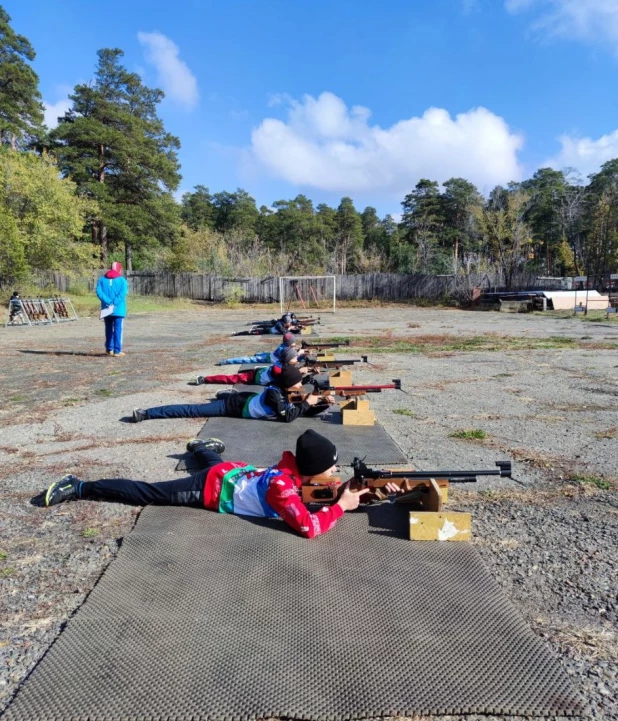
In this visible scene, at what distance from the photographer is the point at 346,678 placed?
7.59ft

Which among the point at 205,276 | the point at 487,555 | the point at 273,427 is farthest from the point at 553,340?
the point at 205,276

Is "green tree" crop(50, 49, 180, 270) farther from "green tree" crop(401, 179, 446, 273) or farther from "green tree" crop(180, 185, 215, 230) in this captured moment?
"green tree" crop(401, 179, 446, 273)

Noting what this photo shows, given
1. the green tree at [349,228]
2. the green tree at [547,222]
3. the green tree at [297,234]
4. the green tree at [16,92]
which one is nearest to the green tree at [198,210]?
the green tree at [297,234]

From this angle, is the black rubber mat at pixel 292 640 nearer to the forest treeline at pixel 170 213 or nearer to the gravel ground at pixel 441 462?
the gravel ground at pixel 441 462

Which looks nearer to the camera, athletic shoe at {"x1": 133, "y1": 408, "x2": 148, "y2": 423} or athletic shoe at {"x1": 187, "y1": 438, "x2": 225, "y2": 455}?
athletic shoe at {"x1": 187, "y1": 438, "x2": 225, "y2": 455}

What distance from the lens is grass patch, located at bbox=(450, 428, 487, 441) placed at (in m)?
6.10

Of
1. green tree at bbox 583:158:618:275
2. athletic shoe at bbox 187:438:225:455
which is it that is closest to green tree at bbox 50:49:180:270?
green tree at bbox 583:158:618:275

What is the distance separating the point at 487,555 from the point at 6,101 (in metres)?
51.2

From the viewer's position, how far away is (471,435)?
6.19 metres

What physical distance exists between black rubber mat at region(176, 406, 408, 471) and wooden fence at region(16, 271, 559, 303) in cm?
3289

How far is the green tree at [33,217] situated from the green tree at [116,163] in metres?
14.7

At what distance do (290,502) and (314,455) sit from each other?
0.35m

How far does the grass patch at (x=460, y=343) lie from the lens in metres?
14.3

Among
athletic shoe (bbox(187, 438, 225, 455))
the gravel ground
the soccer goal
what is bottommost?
the gravel ground
